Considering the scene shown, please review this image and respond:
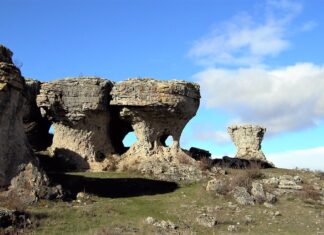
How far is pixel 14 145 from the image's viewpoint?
1727 centimetres

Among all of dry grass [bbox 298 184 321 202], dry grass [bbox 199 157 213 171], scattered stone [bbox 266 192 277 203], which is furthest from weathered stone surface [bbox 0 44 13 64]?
dry grass [bbox 298 184 321 202]

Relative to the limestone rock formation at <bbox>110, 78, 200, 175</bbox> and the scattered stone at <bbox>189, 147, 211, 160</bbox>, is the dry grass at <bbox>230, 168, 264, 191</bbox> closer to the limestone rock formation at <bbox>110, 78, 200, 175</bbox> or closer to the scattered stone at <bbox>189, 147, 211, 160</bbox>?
the limestone rock formation at <bbox>110, 78, 200, 175</bbox>

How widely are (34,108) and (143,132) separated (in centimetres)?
734

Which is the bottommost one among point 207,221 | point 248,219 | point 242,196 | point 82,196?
point 207,221

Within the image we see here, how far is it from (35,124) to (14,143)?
43.5 feet

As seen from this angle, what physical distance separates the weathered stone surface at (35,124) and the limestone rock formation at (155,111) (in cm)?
530

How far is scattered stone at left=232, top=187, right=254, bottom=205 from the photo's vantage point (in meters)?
20.0

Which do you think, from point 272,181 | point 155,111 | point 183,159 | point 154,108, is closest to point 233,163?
point 183,159

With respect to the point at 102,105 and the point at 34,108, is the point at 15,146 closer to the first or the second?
the point at 102,105

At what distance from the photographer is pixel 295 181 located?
77.5 ft

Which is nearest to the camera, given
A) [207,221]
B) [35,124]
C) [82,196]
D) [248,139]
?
[207,221]

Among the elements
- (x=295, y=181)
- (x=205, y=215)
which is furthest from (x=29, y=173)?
(x=295, y=181)

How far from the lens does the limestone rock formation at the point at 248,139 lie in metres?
35.5

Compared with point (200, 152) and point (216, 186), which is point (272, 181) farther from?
point (200, 152)
